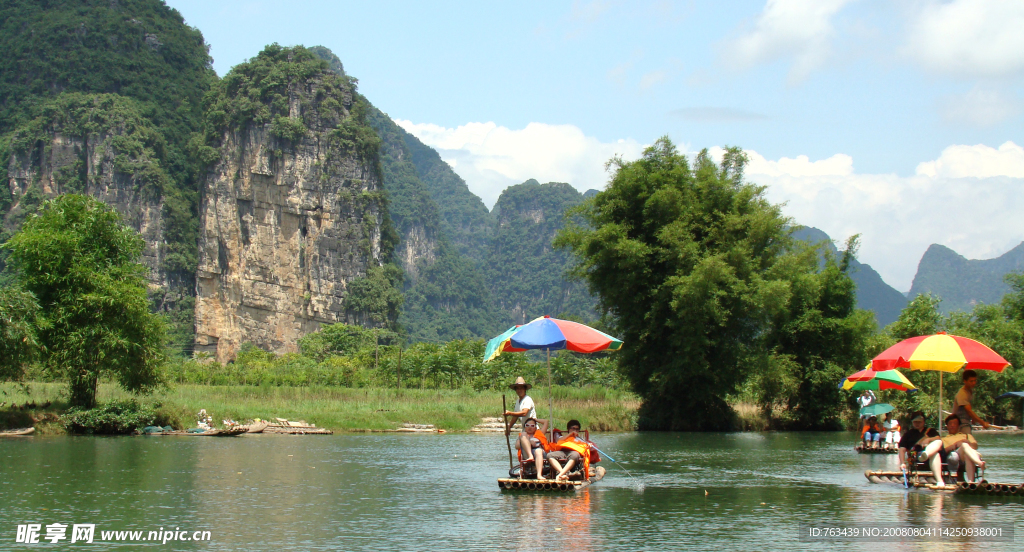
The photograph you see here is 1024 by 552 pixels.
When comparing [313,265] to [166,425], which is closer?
[166,425]

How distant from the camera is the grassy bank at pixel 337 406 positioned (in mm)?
24703

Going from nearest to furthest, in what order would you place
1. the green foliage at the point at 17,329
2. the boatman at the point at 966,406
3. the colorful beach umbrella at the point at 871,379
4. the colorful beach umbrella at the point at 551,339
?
the boatman at the point at 966,406 → the colorful beach umbrella at the point at 551,339 → the colorful beach umbrella at the point at 871,379 → the green foliage at the point at 17,329

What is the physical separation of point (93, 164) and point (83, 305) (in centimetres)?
6784

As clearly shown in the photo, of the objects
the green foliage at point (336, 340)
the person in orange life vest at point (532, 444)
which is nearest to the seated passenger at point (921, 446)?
the person in orange life vest at point (532, 444)

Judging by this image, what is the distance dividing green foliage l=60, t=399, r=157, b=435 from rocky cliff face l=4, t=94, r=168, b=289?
64103 mm

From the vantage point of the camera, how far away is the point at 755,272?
27797 mm

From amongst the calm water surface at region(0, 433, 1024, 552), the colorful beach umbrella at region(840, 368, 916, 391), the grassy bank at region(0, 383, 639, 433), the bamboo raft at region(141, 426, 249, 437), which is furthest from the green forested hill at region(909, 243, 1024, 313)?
the calm water surface at region(0, 433, 1024, 552)

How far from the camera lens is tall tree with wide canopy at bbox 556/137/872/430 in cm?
2664

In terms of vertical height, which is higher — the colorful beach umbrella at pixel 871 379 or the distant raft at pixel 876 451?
the colorful beach umbrella at pixel 871 379

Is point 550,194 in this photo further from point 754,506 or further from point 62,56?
point 754,506

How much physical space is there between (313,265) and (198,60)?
36.0m

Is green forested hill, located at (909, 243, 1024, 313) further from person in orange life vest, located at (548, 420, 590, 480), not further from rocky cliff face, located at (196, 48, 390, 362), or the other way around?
person in orange life vest, located at (548, 420, 590, 480)

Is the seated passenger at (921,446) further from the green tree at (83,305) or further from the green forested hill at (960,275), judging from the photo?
the green forested hill at (960,275)

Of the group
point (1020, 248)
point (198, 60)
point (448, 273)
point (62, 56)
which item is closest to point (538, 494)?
point (62, 56)
